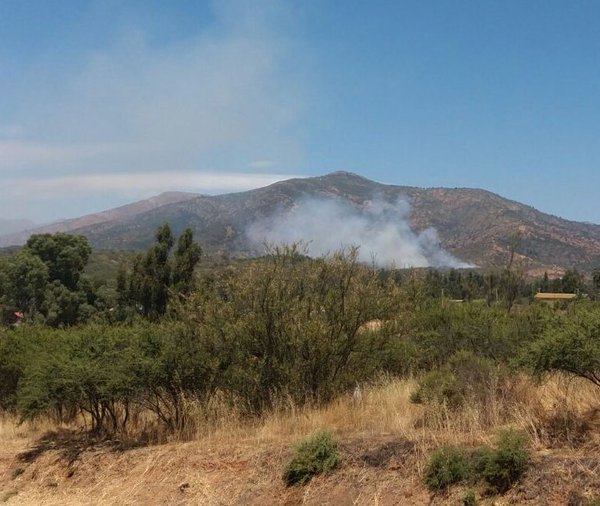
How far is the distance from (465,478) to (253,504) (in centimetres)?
282

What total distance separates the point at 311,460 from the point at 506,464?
2.59m

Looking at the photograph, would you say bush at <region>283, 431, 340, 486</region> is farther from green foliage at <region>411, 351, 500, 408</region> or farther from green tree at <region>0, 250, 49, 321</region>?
green tree at <region>0, 250, 49, 321</region>

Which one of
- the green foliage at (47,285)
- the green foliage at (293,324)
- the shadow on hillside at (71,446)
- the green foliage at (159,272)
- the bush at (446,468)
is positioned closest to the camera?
the bush at (446,468)

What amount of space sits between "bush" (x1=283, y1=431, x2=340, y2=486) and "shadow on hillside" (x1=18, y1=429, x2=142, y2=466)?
12.4ft

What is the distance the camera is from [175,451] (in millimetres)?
10219

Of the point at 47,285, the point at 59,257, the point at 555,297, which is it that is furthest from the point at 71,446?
the point at 555,297

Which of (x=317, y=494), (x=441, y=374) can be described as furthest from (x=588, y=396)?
(x=317, y=494)

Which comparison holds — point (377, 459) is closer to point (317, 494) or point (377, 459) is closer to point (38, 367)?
point (317, 494)

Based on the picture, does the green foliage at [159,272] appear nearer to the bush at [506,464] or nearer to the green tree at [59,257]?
the green tree at [59,257]

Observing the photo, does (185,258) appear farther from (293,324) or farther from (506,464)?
(506,464)

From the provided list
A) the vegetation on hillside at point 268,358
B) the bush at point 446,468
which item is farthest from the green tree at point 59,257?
the bush at point 446,468

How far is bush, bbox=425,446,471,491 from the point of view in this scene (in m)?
7.36

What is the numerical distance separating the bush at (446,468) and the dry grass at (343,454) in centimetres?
17

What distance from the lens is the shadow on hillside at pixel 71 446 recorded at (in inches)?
435
